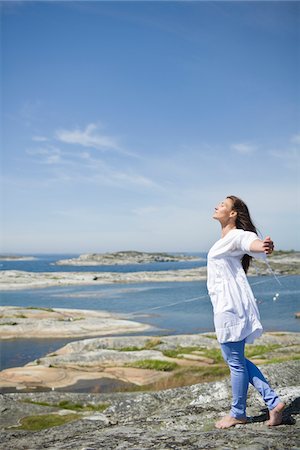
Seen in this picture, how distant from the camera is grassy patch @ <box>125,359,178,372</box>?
2547 centimetres

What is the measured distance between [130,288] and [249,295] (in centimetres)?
8928

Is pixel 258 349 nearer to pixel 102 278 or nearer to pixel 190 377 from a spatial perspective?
pixel 190 377

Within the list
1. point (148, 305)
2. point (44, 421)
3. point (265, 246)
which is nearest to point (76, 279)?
point (148, 305)

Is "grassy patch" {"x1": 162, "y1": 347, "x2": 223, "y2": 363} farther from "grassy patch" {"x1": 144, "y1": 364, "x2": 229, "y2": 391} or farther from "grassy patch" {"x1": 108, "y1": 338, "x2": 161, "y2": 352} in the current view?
"grassy patch" {"x1": 144, "y1": 364, "x2": 229, "y2": 391}

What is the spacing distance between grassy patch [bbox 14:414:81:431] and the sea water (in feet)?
68.0

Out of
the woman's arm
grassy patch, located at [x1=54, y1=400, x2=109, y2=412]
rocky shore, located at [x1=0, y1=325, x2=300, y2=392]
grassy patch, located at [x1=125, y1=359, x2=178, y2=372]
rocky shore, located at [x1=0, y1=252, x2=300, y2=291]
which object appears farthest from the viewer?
rocky shore, located at [x1=0, y1=252, x2=300, y2=291]

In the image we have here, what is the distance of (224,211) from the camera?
6.23m

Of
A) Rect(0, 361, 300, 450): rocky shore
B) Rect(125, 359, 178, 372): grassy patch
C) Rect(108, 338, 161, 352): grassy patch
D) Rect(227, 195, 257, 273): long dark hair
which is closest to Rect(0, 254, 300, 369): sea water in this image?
Rect(108, 338, 161, 352): grassy patch

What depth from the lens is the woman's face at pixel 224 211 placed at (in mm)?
6223

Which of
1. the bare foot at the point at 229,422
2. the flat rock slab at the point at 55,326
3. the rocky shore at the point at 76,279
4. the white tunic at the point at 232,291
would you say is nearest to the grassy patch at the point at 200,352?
the flat rock slab at the point at 55,326

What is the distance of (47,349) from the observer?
3609 cm

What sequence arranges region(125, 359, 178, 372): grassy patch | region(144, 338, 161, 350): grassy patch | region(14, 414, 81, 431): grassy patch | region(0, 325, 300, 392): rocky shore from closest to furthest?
region(14, 414, 81, 431): grassy patch → region(0, 325, 300, 392): rocky shore → region(125, 359, 178, 372): grassy patch → region(144, 338, 161, 350): grassy patch

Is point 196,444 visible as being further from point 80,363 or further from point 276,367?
point 80,363

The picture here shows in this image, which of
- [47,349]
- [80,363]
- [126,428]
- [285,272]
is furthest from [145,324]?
[285,272]
